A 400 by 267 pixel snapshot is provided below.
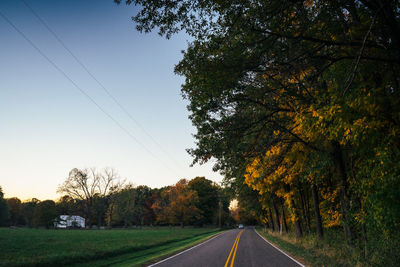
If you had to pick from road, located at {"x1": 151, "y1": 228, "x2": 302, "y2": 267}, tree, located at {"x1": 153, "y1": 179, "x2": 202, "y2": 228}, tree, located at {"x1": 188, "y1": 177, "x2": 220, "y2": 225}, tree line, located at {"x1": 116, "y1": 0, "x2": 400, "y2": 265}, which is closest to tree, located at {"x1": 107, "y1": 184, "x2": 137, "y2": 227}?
tree, located at {"x1": 153, "y1": 179, "x2": 202, "y2": 228}

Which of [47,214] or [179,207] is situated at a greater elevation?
[179,207]

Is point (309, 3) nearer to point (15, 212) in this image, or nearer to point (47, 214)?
point (47, 214)

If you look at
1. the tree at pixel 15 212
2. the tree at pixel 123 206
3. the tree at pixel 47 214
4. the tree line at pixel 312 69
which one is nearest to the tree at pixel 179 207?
the tree at pixel 123 206

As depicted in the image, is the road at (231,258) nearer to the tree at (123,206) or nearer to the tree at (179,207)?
the tree at (179,207)

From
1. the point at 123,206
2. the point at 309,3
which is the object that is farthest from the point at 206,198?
the point at 309,3

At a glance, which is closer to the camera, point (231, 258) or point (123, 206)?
point (231, 258)

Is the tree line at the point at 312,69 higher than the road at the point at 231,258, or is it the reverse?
the tree line at the point at 312,69

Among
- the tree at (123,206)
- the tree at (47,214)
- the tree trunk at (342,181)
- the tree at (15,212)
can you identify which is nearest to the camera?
the tree trunk at (342,181)

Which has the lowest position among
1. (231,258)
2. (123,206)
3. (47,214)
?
(231,258)

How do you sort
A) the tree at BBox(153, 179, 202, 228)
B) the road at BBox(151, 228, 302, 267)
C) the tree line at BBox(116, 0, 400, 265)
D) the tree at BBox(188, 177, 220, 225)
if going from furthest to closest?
1. the tree at BBox(188, 177, 220, 225)
2. the tree at BBox(153, 179, 202, 228)
3. the road at BBox(151, 228, 302, 267)
4. the tree line at BBox(116, 0, 400, 265)

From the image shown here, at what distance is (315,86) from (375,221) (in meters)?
A: 6.03

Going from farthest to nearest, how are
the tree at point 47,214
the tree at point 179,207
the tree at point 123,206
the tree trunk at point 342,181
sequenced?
the tree at point 123,206 → the tree at point 47,214 → the tree at point 179,207 → the tree trunk at point 342,181

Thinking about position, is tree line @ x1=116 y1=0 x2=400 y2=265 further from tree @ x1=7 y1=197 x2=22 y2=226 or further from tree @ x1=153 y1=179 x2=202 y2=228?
tree @ x1=7 y1=197 x2=22 y2=226

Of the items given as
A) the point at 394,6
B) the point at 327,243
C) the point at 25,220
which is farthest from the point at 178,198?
the point at 25,220
